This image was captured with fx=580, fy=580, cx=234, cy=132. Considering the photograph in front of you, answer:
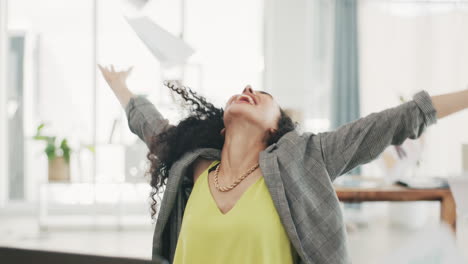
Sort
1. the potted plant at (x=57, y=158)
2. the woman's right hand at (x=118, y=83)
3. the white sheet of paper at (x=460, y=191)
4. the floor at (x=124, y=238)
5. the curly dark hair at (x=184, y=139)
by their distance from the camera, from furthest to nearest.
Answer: the potted plant at (x=57, y=158) → the floor at (x=124, y=238) → the woman's right hand at (x=118, y=83) → the curly dark hair at (x=184, y=139) → the white sheet of paper at (x=460, y=191)

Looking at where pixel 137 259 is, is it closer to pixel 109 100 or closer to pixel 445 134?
pixel 109 100

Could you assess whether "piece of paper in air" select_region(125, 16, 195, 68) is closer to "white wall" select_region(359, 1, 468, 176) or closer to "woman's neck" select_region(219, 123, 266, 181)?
"woman's neck" select_region(219, 123, 266, 181)

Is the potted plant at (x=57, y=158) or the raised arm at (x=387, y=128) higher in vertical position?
the raised arm at (x=387, y=128)

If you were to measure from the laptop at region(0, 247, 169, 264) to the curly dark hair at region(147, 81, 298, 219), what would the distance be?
898 mm

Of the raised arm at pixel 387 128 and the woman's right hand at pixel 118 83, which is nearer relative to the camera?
the raised arm at pixel 387 128

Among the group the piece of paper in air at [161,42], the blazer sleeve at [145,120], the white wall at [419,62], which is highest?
the white wall at [419,62]

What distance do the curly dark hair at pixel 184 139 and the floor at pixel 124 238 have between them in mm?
2189

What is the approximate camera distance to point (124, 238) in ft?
14.7

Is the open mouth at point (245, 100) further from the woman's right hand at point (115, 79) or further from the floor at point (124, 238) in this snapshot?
the floor at point (124, 238)

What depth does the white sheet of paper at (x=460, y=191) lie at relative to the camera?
53.8 inches

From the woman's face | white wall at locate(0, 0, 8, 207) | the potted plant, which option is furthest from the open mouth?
white wall at locate(0, 0, 8, 207)

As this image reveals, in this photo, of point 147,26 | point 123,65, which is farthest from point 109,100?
point 147,26

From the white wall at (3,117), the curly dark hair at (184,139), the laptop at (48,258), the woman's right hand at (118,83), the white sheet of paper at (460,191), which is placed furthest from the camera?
the white wall at (3,117)

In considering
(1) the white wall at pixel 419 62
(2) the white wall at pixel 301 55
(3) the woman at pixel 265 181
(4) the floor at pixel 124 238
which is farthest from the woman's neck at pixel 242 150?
(1) the white wall at pixel 419 62
